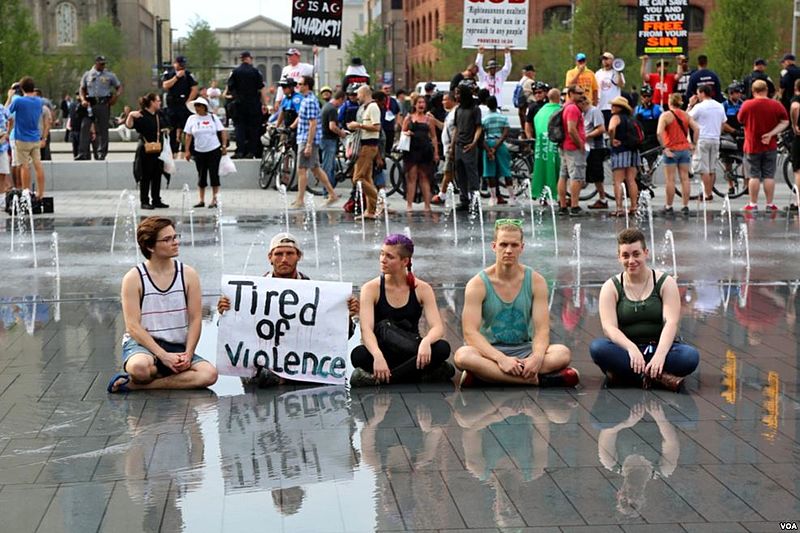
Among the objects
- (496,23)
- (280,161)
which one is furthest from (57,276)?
(496,23)

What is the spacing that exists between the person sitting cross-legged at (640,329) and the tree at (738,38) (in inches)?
1577

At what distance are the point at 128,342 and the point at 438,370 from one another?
188 cm

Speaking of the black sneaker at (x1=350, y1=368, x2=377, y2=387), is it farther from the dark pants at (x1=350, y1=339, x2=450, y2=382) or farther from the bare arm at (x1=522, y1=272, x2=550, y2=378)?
the bare arm at (x1=522, y1=272, x2=550, y2=378)

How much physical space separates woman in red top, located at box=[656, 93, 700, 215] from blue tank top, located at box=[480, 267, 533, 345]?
38.2ft

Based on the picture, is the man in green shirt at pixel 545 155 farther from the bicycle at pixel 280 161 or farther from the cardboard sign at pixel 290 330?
the cardboard sign at pixel 290 330

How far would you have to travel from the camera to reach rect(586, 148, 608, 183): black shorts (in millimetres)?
19594

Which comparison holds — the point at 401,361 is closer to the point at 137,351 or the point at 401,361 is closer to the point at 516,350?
the point at 516,350

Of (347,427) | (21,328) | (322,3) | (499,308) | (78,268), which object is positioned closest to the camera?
(347,427)

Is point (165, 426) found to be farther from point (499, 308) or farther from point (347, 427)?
point (499, 308)

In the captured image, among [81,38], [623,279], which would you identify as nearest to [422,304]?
[623,279]

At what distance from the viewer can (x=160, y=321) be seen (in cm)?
818

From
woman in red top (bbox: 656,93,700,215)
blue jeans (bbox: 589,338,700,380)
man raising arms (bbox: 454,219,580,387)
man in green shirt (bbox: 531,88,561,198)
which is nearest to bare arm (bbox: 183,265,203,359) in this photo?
man raising arms (bbox: 454,219,580,387)

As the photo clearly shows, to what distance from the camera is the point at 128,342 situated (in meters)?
8.20

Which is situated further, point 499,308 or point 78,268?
point 78,268
